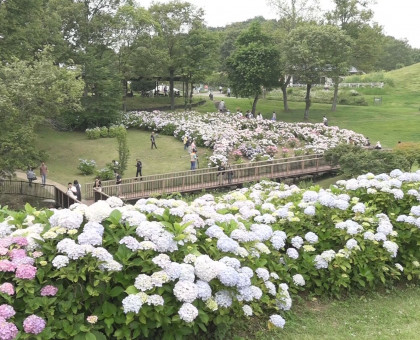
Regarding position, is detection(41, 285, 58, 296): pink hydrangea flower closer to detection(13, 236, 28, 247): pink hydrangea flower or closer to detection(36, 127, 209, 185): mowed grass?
detection(13, 236, 28, 247): pink hydrangea flower

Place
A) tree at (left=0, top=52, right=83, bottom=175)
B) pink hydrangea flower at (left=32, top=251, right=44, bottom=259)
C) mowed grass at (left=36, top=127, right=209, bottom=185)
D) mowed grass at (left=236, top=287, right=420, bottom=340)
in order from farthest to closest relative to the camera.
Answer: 1. mowed grass at (left=36, top=127, right=209, bottom=185)
2. tree at (left=0, top=52, right=83, bottom=175)
3. mowed grass at (left=236, top=287, right=420, bottom=340)
4. pink hydrangea flower at (left=32, top=251, right=44, bottom=259)

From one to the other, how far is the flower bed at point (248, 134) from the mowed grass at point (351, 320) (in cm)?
1692

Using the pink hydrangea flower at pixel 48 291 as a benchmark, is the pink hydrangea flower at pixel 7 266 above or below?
above

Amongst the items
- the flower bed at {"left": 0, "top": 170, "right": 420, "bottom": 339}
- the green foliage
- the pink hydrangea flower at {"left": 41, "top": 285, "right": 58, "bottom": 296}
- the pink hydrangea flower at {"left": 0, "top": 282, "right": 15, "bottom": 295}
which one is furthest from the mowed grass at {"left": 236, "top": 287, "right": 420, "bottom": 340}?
the green foliage

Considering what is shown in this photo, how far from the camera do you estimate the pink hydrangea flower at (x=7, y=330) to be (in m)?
3.60

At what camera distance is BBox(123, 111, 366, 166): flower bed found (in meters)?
25.9

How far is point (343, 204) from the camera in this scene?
254 inches

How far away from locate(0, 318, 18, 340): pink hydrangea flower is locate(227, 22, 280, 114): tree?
38.1m

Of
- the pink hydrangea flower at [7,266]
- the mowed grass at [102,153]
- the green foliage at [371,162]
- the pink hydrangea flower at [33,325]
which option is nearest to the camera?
the pink hydrangea flower at [33,325]

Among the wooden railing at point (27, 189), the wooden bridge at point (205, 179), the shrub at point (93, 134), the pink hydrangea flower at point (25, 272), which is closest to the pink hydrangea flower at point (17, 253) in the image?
the pink hydrangea flower at point (25, 272)

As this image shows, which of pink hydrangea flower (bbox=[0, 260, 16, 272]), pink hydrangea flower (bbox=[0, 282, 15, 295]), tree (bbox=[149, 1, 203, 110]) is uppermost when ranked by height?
tree (bbox=[149, 1, 203, 110])

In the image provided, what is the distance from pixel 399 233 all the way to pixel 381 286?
3.02 ft

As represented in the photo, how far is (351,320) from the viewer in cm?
567

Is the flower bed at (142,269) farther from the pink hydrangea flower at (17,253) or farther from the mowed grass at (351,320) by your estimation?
the mowed grass at (351,320)
